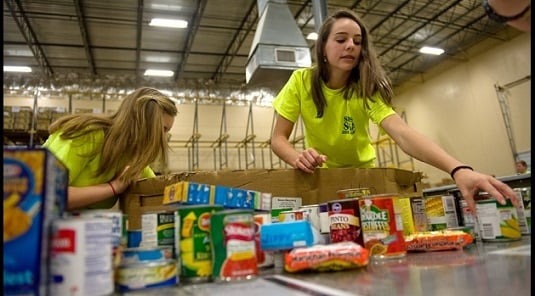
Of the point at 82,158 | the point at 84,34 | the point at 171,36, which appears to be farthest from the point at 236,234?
the point at 84,34

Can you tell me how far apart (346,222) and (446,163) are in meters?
0.34

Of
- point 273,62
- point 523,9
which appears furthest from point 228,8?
point 523,9

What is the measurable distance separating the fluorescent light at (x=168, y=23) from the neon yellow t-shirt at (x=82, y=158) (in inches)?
225

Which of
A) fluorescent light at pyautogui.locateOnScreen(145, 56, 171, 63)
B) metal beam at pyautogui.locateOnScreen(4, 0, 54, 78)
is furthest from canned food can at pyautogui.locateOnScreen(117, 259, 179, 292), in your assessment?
fluorescent light at pyautogui.locateOnScreen(145, 56, 171, 63)

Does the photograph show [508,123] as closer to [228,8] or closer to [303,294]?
[228,8]

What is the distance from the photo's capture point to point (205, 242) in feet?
2.15

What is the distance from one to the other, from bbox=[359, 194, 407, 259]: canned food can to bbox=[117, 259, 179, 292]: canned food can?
1.35 ft

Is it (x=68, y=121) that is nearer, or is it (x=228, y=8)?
(x=68, y=121)

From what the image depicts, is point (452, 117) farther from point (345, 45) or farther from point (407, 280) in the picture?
point (407, 280)

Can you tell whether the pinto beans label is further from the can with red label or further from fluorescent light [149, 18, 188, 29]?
fluorescent light [149, 18, 188, 29]

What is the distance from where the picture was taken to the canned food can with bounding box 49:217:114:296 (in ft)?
1.62

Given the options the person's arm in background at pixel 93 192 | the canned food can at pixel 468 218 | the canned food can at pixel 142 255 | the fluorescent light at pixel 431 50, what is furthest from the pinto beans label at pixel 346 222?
the fluorescent light at pixel 431 50

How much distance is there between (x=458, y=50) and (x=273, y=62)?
616 cm

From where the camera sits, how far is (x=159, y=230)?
0.76 metres
